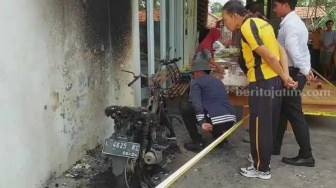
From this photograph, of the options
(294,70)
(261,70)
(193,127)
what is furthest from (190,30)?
(261,70)

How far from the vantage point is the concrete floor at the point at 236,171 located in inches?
142

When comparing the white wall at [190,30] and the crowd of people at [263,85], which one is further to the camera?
the white wall at [190,30]

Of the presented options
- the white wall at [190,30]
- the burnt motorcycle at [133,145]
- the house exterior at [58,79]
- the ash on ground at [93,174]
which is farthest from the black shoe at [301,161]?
the white wall at [190,30]

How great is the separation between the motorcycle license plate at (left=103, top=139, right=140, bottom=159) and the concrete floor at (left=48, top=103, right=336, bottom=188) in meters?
0.56

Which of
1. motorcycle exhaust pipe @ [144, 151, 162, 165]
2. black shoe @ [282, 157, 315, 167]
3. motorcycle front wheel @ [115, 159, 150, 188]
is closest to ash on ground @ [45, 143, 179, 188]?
motorcycle front wheel @ [115, 159, 150, 188]

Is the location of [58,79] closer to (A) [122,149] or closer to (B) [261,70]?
(A) [122,149]

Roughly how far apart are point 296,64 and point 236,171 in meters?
1.32

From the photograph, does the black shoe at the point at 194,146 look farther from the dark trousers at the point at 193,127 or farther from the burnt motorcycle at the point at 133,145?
the burnt motorcycle at the point at 133,145

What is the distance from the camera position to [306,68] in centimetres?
384

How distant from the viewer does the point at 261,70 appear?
340cm

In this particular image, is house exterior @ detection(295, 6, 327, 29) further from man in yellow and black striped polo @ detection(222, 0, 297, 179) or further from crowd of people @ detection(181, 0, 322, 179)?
man in yellow and black striped polo @ detection(222, 0, 297, 179)

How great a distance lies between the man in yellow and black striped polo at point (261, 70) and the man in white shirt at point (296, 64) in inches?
14.3

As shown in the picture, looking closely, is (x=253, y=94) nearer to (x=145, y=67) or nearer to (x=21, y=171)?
(x=21, y=171)

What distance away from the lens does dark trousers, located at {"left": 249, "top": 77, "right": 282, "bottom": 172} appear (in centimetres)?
342
